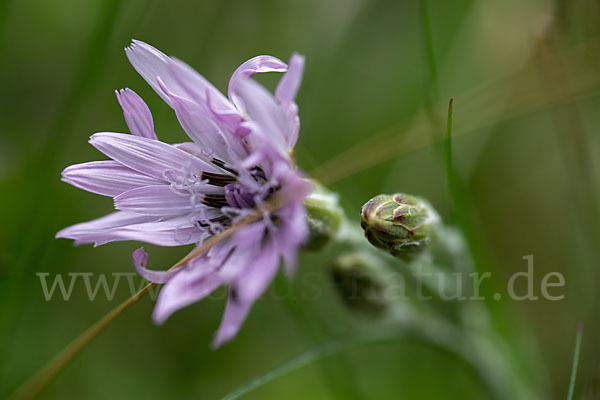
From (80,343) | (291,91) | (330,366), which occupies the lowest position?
(330,366)

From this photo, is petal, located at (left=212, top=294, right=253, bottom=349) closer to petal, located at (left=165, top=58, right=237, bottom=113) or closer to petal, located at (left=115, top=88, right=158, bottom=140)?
petal, located at (left=165, top=58, right=237, bottom=113)

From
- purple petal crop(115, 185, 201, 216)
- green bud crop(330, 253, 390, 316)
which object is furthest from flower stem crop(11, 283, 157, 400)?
green bud crop(330, 253, 390, 316)

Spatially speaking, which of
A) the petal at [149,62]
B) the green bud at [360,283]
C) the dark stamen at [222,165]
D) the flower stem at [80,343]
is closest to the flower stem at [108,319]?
the flower stem at [80,343]

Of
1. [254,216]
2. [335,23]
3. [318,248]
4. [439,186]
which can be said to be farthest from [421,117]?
[254,216]

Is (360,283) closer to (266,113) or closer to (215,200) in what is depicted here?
(215,200)

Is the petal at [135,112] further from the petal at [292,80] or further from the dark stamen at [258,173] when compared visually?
the petal at [292,80]

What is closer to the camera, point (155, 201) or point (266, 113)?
point (266, 113)

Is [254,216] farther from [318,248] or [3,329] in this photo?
[3,329]

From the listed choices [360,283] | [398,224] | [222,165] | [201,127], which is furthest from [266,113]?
[360,283]
